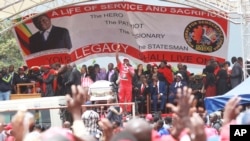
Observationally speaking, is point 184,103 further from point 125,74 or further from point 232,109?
point 125,74

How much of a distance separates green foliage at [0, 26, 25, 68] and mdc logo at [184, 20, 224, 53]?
3180 cm

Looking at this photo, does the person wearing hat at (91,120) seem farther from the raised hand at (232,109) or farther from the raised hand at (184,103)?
the raised hand at (232,109)

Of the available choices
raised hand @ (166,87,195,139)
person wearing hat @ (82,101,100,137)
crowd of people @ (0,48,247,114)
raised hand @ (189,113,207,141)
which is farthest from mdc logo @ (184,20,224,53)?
raised hand @ (189,113,207,141)

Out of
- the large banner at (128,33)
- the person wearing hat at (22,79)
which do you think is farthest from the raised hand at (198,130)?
the large banner at (128,33)

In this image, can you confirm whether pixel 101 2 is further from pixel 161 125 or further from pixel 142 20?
pixel 161 125

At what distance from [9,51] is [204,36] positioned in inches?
1344

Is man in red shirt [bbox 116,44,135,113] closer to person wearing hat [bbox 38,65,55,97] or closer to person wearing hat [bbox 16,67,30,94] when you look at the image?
person wearing hat [bbox 38,65,55,97]

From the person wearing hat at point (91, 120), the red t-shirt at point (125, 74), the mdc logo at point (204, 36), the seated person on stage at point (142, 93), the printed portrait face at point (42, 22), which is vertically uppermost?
the printed portrait face at point (42, 22)

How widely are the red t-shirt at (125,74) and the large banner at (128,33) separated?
349cm

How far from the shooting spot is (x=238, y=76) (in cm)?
1969

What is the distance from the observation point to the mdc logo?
2319cm

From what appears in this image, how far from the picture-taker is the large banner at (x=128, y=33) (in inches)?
920

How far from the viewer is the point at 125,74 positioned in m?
19.8

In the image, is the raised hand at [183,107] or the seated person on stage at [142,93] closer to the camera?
the raised hand at [183,107]
